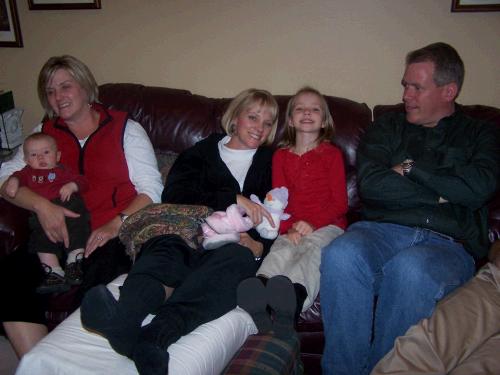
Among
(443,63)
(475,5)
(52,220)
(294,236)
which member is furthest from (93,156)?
(475,5)

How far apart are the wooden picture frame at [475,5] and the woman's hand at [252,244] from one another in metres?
1.61

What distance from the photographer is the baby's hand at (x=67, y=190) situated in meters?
1.84

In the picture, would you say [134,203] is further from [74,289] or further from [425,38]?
[425,38]

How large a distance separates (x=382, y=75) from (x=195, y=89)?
1.14 metres

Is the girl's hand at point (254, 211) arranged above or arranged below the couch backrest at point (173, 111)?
below

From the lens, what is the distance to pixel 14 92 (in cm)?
286

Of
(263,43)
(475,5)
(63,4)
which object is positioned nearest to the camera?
(475,5)

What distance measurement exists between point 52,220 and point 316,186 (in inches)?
47.3

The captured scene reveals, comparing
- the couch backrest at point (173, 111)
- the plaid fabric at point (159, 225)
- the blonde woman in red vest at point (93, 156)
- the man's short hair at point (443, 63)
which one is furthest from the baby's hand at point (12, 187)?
the man's short hair at point (443, 63)

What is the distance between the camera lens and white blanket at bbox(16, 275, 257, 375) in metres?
1.14

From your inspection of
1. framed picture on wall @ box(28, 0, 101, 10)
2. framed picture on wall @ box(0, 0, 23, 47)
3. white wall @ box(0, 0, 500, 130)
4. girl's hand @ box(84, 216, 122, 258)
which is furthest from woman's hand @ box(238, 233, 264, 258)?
framed picture on wall @ box(0, 0, 23, 47)

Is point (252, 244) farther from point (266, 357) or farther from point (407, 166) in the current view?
point (407, 166)

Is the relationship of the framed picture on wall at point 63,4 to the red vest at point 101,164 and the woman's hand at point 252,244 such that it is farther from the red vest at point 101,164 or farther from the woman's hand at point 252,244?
the woman's hand at point 252,244

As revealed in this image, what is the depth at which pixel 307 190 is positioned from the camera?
1971 mm
